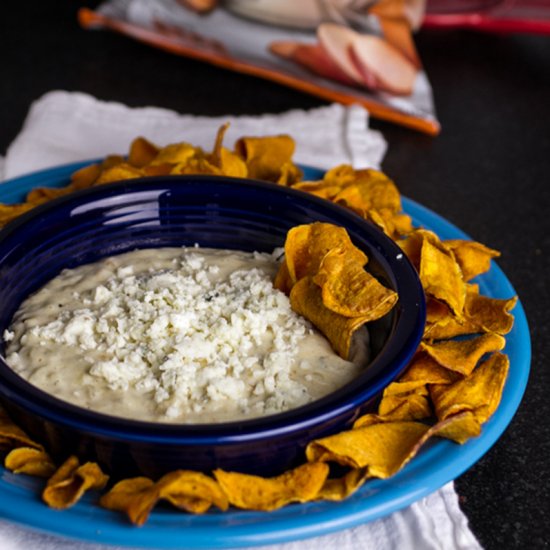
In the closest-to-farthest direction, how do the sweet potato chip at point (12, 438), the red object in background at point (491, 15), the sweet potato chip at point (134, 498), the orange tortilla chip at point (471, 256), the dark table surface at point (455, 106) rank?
the sweet potato chip at point (134, 498)
the sweet potato chip at point (12, 438)
the orange tortilla chip at point (471, 256)
the dark table surface at point (455, 106)
the red object in background at point (491, 15)

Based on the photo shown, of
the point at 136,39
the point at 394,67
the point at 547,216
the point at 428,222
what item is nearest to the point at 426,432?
the point at 428,222

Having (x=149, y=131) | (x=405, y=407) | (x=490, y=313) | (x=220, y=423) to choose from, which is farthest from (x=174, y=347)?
(x=149, y=131)

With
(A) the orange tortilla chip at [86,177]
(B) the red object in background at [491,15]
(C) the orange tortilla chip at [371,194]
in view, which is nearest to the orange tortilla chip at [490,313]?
(C) the orange tortilla chip at [371,194]

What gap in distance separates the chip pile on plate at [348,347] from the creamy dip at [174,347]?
0.17 feet

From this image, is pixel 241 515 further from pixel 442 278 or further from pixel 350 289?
pixel 442 278

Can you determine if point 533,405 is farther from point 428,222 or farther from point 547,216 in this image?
point 547,216

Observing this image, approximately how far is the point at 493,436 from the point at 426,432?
97 mm

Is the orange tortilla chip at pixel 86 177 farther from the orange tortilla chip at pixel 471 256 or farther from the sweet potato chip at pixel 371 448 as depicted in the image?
the sweet potato chip at pixel 371 448

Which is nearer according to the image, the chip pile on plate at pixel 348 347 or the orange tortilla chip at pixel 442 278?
the chip pile on plate at pixel 348 347

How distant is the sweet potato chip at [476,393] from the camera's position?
3.44ft

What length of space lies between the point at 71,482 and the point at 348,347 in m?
0.35

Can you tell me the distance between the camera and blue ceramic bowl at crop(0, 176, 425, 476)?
3.07 feet

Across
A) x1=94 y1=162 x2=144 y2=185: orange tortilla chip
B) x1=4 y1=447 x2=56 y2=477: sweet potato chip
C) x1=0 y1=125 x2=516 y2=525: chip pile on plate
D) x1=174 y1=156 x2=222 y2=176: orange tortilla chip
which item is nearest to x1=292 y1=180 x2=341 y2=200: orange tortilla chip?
x1=0 y1=125 x2=516 y2=525: chip pile on plate

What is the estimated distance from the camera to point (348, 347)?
112 centimetres
